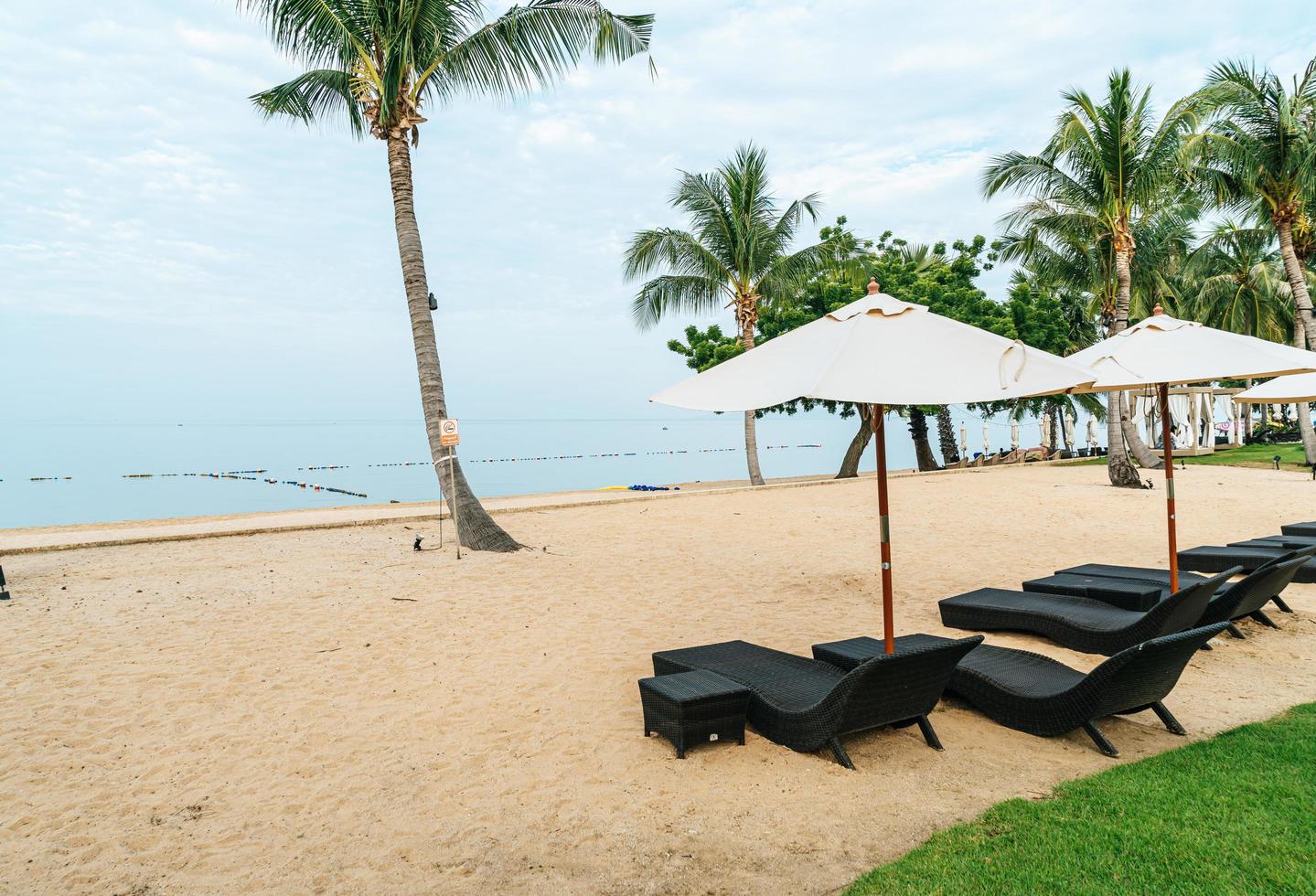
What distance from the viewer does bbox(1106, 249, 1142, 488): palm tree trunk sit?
17031mm

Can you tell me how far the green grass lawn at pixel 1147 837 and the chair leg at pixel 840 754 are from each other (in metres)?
0.47

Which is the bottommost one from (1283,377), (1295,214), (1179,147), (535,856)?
(535,856)

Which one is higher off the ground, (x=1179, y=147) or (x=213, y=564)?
(x=1179, y=147)

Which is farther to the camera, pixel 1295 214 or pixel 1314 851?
pixel 1295 214

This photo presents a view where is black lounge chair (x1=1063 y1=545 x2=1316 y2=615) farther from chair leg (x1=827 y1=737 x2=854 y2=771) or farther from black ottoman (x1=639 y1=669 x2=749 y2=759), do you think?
black ottoman (x1=639 y1=669 x2=749 y2=759)

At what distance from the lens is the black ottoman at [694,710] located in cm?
405

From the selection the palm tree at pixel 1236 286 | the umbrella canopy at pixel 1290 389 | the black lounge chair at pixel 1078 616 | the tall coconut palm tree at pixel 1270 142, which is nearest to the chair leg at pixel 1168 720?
the black lounge chair at pixel 1078 616

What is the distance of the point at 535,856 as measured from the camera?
321cm

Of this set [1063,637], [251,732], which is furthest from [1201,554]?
[251,732]

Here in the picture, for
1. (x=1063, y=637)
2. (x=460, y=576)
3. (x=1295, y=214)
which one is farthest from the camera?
(x=1295, y=214)

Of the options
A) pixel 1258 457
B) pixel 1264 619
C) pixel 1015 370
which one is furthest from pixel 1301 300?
pixel 1015 370

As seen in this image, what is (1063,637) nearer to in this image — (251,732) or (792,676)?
(792,676)

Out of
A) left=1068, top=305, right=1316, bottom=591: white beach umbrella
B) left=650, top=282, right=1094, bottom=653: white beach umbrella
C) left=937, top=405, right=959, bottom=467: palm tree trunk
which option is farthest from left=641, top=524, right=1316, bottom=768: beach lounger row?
left=937, top=405, right=959, bottom=467: palm tree trunk

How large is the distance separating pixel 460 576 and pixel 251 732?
13.9ft
